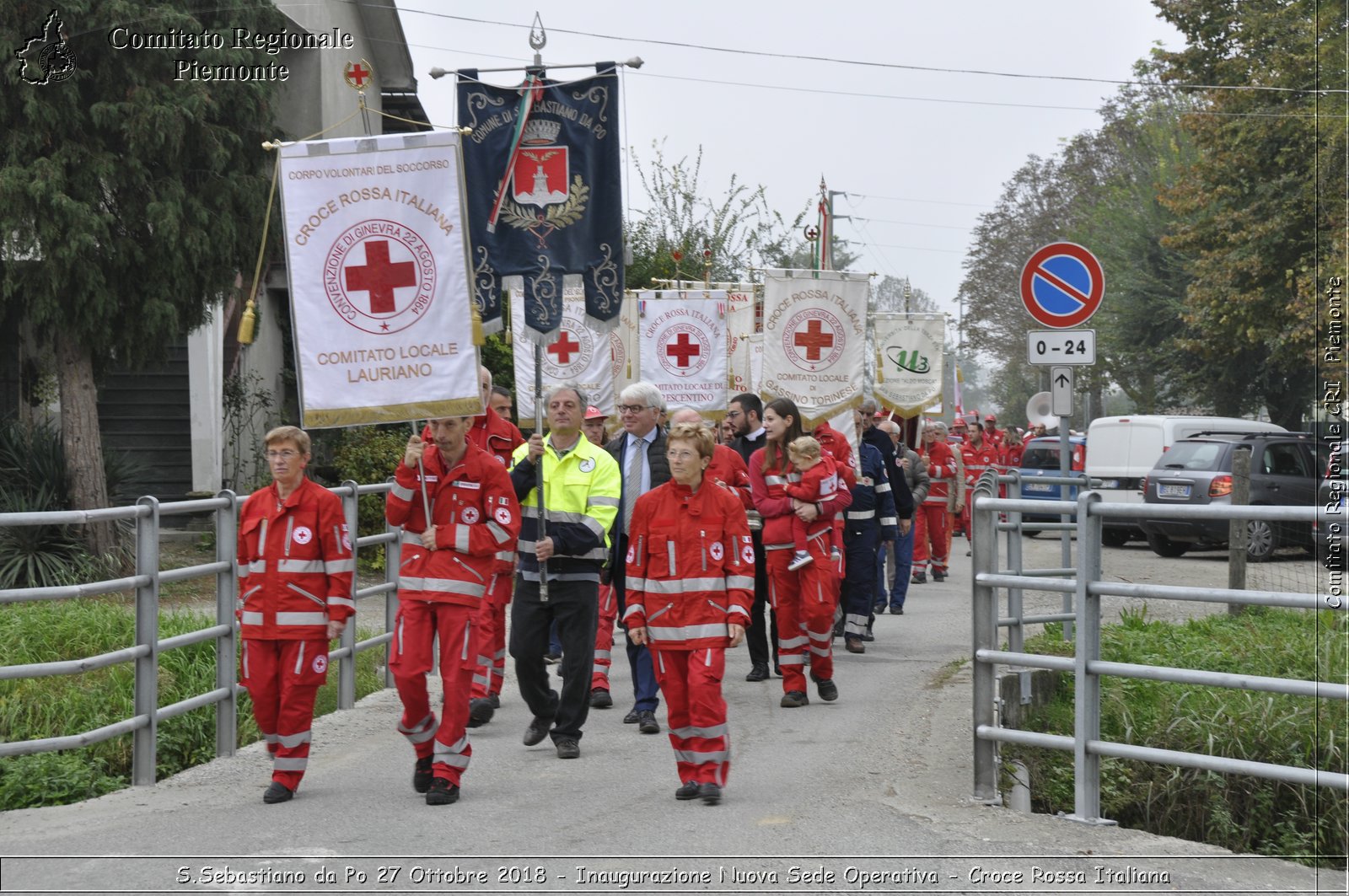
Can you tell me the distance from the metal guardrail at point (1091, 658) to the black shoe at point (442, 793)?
8.01ft

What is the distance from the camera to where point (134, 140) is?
1620 cm

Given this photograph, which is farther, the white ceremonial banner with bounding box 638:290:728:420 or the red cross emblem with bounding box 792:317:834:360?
the white ceremonial banner with bounding box 638:290:728:420

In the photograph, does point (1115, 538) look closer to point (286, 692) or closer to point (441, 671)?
point (441, 671)

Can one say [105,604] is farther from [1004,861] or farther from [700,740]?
[1004,861]

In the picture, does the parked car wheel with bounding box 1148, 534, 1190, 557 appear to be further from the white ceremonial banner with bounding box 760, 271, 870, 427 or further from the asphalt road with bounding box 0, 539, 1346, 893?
the asphalt road with bounding box 0, 539, 1346, 893

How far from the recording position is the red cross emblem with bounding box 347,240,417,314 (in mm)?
7504

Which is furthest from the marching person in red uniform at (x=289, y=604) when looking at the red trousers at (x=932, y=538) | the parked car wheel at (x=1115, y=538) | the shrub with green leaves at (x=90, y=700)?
the parked car wheel at (x=1115, y=538)

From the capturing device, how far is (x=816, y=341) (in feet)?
51.6

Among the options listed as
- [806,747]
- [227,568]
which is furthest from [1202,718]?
[227,568]

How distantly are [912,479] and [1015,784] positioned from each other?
8.36 metres

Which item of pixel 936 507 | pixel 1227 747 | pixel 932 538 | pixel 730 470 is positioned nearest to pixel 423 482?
pixel 730 470

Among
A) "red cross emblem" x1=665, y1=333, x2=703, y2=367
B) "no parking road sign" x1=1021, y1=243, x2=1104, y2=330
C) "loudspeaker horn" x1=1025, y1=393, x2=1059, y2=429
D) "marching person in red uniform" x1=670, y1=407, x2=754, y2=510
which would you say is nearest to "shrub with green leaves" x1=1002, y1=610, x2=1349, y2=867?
"marching person in red uniform" x1=670, y1=407, x2=754, y2=510

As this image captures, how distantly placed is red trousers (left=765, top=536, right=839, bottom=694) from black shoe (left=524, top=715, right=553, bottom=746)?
76.8 inches

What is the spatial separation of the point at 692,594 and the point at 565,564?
48.2 inches
